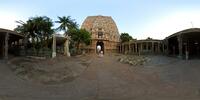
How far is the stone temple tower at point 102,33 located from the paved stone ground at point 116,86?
189ft

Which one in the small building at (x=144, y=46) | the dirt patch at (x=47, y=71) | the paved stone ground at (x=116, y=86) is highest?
the small building at (x=144, y=46)

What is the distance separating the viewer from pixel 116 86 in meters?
28.1

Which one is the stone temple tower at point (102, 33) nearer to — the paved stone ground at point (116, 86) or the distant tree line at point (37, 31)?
the distant tree line at point (37, 31)

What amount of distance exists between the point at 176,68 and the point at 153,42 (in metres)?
37.2

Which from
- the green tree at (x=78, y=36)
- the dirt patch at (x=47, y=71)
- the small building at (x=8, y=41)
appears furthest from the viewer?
the green tree at (x=78, y=36)

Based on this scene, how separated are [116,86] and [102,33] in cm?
6738

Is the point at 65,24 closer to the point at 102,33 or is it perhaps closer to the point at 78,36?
the point at 78,36

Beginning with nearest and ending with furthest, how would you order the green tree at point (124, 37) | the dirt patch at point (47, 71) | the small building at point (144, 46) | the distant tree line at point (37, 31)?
the dirt patch at point (47, 71) → the distant tree line at point (37, 31) → the small building at point (144, 46) → the green tree at point (124, 37)

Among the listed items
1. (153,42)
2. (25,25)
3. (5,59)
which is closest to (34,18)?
(25,25)

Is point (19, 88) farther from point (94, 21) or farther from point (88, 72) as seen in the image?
point (94, 21)

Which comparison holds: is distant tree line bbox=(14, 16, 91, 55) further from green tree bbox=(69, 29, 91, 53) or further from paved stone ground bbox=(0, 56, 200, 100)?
paved stone ground bbox=(0, 56, 200, 100)

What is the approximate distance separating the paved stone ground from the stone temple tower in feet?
189

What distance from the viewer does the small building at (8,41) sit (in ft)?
151

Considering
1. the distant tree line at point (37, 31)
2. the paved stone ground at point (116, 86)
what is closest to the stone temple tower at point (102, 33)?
the distant tree line at point (37, 31)
